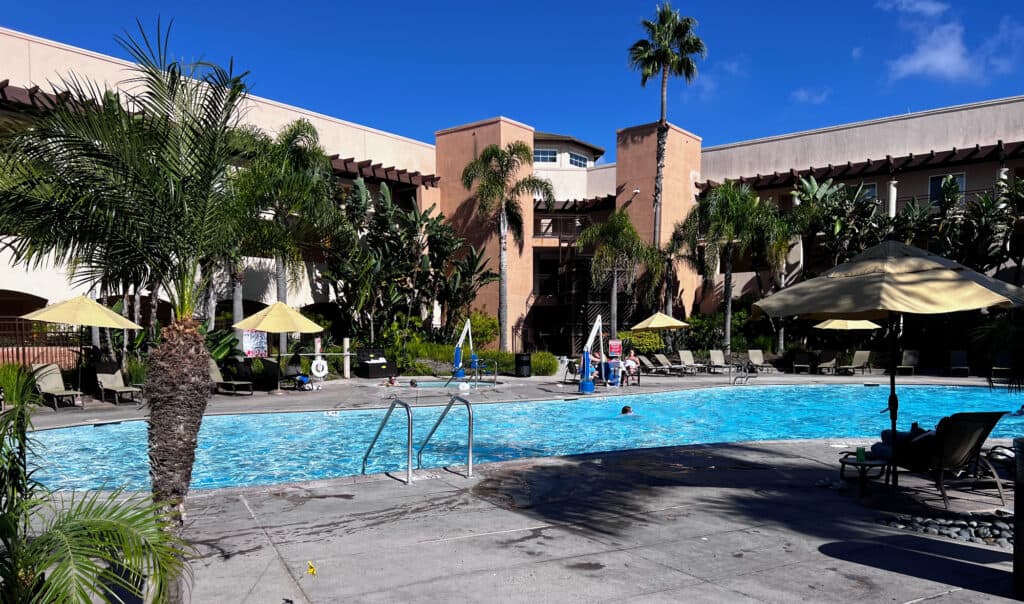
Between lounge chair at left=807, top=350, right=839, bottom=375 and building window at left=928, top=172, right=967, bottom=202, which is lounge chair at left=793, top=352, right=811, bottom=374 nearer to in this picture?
lounge chair at left=807, top=350, right=839, bottom=375

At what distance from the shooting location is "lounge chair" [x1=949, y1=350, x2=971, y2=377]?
2361 cm

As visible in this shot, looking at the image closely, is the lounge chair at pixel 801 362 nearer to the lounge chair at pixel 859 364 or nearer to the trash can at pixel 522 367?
the lounge chair at pixel 859 364

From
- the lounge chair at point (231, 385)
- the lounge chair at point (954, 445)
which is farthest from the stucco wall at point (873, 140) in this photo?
the lounge chair at point (954, 445)

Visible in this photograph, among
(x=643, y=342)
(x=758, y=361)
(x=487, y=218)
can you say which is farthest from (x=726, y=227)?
(x=487, y=218)

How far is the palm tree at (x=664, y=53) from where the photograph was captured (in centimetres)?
3061

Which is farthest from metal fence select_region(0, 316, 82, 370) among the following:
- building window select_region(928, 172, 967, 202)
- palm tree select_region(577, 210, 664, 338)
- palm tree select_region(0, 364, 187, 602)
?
building window select_region(928, 172, 967, 202)

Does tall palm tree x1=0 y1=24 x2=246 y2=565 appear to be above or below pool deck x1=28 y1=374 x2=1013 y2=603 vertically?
above

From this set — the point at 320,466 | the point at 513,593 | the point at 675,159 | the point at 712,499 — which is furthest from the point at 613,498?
the point at 675,159

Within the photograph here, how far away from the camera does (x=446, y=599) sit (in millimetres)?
4398

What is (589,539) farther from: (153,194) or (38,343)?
(38,343)

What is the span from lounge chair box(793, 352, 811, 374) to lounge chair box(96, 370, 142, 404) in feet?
71.6

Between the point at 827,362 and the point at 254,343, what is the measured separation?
2055 centimetres

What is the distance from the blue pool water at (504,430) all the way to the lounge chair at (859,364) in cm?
413

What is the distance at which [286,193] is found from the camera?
428 inches
